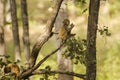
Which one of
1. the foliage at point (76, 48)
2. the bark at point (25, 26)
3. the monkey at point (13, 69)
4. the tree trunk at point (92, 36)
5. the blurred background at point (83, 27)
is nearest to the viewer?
the tree trunk at point (92, 36)

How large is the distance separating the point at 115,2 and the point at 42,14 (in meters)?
6.10

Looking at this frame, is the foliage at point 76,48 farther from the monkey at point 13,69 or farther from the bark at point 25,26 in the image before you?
the bark at point 25,26

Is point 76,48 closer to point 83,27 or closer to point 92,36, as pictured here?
point 92,36

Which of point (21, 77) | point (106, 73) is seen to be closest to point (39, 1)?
point (106, 73)

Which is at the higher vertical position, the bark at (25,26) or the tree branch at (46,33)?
the bark at (25,26)

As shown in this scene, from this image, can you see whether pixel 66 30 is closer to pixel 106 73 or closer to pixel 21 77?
pixel 21 77

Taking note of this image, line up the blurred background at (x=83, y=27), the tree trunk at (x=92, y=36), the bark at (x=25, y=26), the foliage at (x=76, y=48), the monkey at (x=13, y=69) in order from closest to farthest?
the tree trunk at (x=92, y=36)
the monkey at (x=13, y=69)
the foliage at (x=76, y=48)
the bark at (x=25, y=26)
the blurred background at (x=83, y=27)

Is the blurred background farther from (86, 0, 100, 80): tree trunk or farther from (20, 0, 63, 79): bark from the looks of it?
(86, 0, 100, 80): tree trunk

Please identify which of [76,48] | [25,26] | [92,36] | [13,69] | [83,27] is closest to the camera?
[92,36]

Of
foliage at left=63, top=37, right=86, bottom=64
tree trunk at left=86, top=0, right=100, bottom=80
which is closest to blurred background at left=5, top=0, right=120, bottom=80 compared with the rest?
foliage at left=63, top=37, right=86, bottom=64

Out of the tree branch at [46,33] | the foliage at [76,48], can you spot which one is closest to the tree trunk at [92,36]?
the tree branch at [46,33]

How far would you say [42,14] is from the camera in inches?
1393

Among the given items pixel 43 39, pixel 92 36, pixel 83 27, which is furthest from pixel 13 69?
pixel 83 27

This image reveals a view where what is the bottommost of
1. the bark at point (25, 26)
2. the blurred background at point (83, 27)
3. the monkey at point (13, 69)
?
the monkey at point (13, 69)
